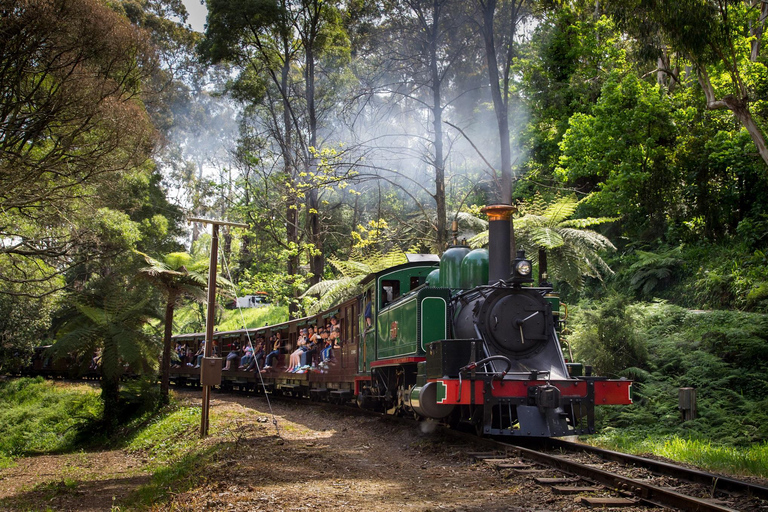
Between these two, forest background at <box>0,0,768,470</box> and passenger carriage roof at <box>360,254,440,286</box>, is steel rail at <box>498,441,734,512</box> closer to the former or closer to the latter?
forest background at <box>0,0,768,470</box>

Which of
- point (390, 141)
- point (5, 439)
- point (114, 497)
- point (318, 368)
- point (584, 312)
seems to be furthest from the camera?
point (390, 141)

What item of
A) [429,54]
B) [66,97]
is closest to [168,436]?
[66,97]

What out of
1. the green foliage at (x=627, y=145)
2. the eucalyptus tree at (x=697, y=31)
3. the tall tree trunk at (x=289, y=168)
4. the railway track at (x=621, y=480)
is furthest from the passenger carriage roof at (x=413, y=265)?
the tall tree trunk at (x=289, y=168)

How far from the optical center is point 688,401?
32.0 feet

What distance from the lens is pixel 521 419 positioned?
25.7ft

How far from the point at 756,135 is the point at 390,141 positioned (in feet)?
45.4

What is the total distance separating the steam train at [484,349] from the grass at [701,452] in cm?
62

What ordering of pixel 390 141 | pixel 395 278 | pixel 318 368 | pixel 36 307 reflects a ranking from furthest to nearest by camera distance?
pixel 36 307 → pixel 390 141 → pixel 318 368 → pixel 395 278

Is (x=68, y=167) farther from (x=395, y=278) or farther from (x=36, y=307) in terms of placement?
(x=36, y=307)

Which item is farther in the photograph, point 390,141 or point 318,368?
point 390,141

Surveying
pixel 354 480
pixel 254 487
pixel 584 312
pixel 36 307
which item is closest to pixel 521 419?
pixel 354 480

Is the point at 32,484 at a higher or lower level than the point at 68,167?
lower

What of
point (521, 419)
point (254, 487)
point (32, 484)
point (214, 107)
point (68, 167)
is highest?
point (214, 107)

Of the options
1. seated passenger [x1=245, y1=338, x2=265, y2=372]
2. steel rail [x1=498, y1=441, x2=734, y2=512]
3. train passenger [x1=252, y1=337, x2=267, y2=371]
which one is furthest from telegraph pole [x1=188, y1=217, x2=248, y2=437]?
seated passenger [x1=245, y1=338, x2=265, y2=372]
